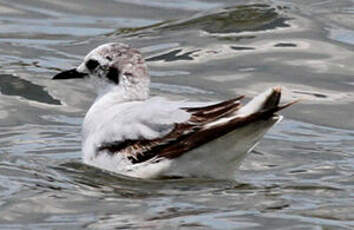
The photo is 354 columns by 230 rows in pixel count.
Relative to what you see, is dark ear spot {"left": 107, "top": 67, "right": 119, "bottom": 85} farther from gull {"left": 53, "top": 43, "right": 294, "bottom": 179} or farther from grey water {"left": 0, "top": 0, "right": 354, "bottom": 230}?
gull {"left": 53, "top": 43, "right": 294, "bottom": 179}

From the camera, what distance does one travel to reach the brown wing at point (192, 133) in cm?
1069

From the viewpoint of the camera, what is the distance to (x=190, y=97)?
1545 cm

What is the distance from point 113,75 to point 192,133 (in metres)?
2.18

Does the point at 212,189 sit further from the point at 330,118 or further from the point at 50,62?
the point at 50,62

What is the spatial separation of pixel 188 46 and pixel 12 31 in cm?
257

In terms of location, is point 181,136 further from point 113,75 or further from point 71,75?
point 71,75

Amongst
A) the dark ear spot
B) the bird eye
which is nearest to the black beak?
the bird eye

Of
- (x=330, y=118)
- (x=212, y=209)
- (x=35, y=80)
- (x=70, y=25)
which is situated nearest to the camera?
(x=212, y=209)

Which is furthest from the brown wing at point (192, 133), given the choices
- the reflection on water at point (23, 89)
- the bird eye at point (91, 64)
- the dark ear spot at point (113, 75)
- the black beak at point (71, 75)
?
the reflection on water at point (23, 89)

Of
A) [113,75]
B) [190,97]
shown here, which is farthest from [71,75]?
[190,97]

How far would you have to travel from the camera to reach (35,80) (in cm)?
1623

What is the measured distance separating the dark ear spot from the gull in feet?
2.99

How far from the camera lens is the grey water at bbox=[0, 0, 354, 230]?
1036cm

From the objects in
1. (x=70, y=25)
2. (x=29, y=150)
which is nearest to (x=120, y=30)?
(x=70, y=25)
